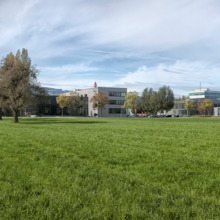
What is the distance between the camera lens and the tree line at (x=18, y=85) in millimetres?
32219

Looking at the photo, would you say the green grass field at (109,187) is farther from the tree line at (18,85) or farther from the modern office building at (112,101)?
the modern office building at (112,101)

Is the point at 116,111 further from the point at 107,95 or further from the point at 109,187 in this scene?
the point at 109,187

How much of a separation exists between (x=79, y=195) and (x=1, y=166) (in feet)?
10.3

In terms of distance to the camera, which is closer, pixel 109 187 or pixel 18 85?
pixel 109 187

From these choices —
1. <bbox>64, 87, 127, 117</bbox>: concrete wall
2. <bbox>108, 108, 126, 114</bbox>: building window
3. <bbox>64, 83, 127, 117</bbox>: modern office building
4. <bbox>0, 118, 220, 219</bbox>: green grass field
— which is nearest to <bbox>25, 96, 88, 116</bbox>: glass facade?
<bbox>64, 87, 127, 117</bbox>: concrete wall

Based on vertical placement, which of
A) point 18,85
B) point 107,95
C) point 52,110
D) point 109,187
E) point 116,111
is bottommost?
point 109,187

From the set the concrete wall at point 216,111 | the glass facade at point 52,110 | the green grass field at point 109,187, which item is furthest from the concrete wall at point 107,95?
the green grass field at point 109,187

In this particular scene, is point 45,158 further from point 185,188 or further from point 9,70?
point 9,70

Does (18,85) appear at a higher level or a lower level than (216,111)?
higher

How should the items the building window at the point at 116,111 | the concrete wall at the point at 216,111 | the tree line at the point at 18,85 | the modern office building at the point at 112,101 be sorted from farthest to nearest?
the concrete wall at the point at 216,111 < the building window at the point at 116,111 < the modern office building at the point at 112,101 < the tree line at the point at 18,85

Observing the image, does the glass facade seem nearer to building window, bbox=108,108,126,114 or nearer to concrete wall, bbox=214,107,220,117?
building window, bbox=108,108,126,114

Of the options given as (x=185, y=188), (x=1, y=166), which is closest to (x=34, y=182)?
(x=1, y=166)

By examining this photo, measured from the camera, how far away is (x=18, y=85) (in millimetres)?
32312

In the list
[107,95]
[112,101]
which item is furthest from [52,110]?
[112,101]
